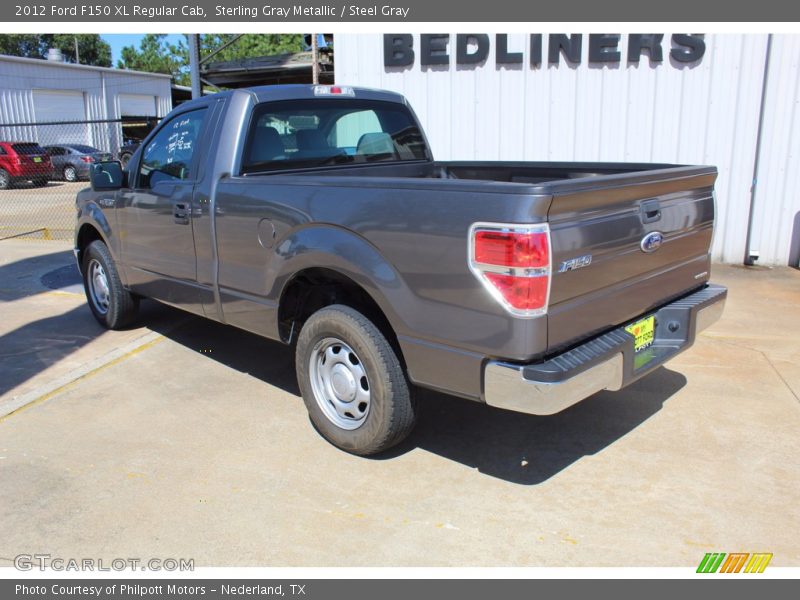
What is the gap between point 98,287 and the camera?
6.35 metres

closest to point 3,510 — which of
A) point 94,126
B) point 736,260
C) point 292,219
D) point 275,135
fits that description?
point 292,219

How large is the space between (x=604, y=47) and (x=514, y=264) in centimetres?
678

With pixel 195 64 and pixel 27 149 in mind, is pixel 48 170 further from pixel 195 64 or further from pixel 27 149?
pixel 195 64

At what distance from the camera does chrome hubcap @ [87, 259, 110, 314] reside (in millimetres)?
6238

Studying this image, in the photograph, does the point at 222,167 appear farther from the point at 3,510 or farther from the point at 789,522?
the point at 789,522

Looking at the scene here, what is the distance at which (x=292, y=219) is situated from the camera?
3.88 meters

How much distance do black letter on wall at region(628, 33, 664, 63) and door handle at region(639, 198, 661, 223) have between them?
572 centimetres

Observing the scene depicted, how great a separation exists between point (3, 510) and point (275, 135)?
267 centimetres

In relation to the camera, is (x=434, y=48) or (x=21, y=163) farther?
(x=21, y=163)

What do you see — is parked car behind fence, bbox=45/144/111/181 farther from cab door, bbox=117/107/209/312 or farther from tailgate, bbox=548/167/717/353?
tailgate, bbox=548/167/717/353

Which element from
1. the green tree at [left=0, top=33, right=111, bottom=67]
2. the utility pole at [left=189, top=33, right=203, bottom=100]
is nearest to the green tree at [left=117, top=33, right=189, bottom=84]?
the green tree at [left=0, top=33, right=111, bottom=67]

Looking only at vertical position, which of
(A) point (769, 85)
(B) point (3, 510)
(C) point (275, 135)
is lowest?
(B) point (3, 510)

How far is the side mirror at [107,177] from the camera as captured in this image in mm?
5422

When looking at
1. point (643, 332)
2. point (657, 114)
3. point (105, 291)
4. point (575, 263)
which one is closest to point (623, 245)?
point (575, 263)
